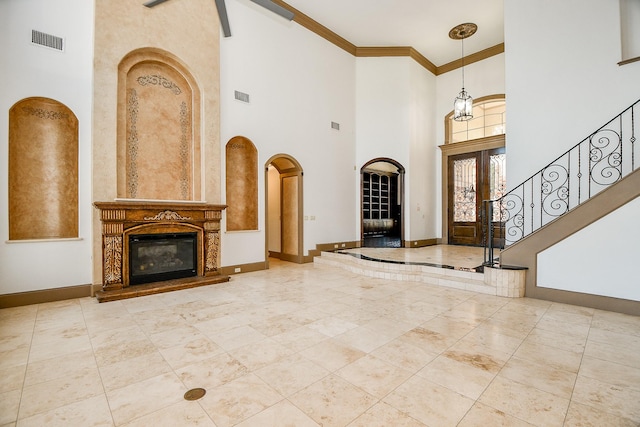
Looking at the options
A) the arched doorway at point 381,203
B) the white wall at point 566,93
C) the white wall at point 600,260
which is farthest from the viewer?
the arched doorway at point 381,203

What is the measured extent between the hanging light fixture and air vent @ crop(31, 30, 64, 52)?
789cm

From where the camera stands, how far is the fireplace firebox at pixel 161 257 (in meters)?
4.95

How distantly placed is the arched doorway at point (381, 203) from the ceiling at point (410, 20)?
3.43m

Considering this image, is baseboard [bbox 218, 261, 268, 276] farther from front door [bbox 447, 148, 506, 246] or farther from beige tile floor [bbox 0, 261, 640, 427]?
front door [bbox 447, 148, 506, 246]

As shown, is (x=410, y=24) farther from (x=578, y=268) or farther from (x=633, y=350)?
(x=633, y=350)

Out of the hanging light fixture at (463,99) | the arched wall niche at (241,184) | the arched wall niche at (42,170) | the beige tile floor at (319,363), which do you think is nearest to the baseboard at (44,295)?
the beige tile floor at (319,363)

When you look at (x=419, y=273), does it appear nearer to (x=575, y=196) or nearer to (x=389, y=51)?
(x=575, y=196)

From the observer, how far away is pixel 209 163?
5789 mm

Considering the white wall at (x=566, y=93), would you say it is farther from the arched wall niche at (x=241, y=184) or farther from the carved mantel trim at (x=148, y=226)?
the carved mantel trim at (x=148, y=226)

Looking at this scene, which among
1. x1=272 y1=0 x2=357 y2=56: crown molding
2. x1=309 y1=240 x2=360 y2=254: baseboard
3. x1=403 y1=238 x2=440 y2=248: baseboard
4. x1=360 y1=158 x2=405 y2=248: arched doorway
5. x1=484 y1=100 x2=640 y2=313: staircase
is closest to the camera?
x1=484 y1=100 x2=640 y2=313: staircase

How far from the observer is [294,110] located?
7.30m

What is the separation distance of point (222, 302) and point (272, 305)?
77 centimetres

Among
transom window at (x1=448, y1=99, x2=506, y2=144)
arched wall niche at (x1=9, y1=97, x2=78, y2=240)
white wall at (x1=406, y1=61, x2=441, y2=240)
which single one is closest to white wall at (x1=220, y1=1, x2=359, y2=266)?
white wall at (x1=406, y1=61, x2=441, y2=240)

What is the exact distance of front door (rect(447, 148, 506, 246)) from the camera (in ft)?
28.2
